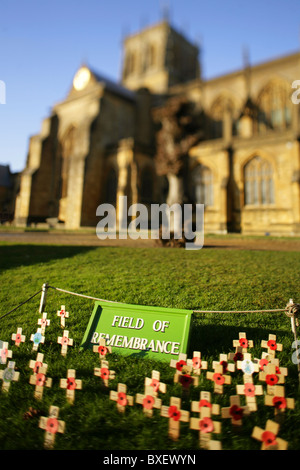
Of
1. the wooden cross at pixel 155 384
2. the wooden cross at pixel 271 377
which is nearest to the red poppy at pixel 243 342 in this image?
the wooden cross at pixel 271 377

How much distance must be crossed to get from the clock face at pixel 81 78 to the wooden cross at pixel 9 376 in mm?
34189

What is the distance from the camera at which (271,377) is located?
2.23m

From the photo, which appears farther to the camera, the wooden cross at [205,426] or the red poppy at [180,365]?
the red poppy at [180,365]

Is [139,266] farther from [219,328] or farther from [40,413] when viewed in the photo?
[40,413]

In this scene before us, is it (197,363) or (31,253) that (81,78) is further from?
(197,363)

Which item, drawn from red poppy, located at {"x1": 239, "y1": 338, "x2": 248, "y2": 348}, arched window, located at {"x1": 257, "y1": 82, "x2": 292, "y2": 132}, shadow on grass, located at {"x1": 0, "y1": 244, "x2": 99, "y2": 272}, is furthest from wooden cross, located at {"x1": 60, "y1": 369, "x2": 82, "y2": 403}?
arched window, located at {"x1": 257, "y1": 82, "x2": 292, "y2": 132}

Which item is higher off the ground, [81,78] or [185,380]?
[81,78]

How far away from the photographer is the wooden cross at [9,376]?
8.42 feet

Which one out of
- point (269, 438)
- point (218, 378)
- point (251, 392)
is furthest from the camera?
point (218, 378)

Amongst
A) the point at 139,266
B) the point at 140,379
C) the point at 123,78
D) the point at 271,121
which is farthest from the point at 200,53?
the point at 140,379

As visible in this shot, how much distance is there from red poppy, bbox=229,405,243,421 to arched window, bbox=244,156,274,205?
1972cm

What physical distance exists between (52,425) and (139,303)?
8.31 ft
